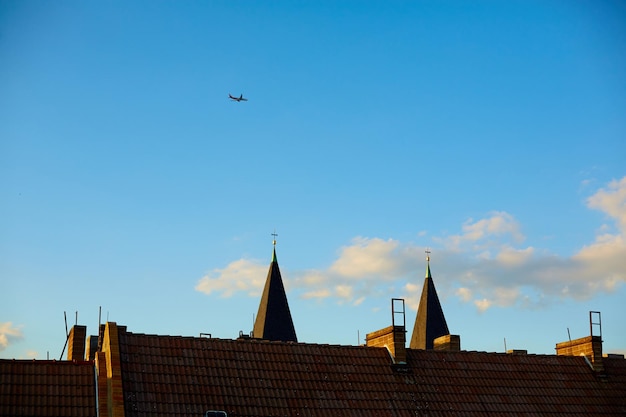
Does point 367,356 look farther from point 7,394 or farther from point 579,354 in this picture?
point 7,394

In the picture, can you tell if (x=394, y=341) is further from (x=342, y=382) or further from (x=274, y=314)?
(x=274, y=314)

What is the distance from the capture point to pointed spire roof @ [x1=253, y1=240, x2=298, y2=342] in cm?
6525

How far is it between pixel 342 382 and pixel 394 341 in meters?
2.77

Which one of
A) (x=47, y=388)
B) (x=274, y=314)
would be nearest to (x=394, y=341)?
(x=47, y=388)

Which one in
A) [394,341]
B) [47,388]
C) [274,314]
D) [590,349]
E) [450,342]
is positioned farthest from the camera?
[274,314]

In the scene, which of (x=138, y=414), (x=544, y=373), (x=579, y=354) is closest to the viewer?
(x=138, y=414)

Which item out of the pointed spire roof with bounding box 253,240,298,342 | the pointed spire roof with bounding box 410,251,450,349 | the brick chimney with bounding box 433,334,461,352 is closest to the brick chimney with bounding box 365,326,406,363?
the brick chimney with bounding box 433,334,461,352

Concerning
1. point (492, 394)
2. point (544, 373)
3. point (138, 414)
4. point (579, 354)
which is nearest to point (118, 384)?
point (138, 414)

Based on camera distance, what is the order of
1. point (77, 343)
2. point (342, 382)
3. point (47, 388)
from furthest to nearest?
point (77, 343)
point (342, 382)
point (47, 388)

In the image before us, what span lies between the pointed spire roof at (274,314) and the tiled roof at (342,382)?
33838mm

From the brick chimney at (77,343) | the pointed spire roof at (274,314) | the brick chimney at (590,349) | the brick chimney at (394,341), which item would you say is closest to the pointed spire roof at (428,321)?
the pointed spire roof at (274,314)

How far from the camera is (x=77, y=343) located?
97.2ft

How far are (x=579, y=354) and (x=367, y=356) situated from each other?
924 cm

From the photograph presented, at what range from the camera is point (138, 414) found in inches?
973
